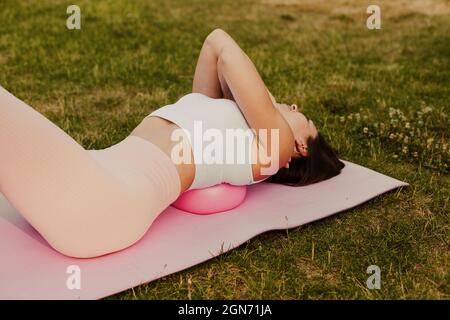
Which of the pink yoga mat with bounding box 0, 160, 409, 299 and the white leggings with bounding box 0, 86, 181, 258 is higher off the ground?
the white leggings with bounding box 0, 86, 181, 258

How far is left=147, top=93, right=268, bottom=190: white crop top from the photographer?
3027 mm

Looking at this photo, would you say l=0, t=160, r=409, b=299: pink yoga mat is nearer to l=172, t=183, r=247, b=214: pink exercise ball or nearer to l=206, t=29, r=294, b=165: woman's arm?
l=172, t=183, r=247, b=214: pink exercise ball

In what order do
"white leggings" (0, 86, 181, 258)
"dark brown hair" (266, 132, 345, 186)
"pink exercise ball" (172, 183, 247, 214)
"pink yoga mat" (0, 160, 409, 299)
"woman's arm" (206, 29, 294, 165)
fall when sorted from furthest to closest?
"dark brown hair" (266, 132, 345, 186)
"pink exercise ball" (172, 183, 247, 214)
"woman's arm" (206, 29, 294, 165)
"pink yoga mat" (0, 160, 409, 299)
"white leggings" (0, 86, 181, 258)

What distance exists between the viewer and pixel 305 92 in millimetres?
5254

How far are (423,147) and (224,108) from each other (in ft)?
5.12

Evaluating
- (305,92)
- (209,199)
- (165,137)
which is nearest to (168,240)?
(209,199)

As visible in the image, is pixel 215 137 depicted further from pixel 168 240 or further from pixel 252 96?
pixel 168 240

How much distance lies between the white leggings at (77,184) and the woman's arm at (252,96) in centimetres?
49

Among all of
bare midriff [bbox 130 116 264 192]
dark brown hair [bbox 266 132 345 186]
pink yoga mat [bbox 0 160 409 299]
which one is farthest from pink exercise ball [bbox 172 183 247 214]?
dark brown hair [bbox 266 132 345 186]

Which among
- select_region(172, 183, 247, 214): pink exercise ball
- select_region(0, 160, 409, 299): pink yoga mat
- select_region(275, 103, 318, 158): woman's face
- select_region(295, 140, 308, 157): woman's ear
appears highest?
select_region(275, 103, 318, 158): woman's face

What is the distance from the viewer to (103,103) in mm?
5070

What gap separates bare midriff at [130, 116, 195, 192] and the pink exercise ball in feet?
0.45

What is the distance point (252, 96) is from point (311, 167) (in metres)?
0.63
